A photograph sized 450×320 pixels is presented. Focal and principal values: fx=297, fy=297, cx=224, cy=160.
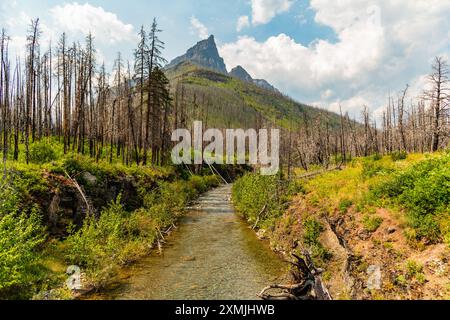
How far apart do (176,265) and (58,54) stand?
30.5 metres

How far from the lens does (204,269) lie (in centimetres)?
1366

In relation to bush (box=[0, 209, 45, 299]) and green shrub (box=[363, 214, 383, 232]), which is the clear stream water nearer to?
bush (box=[0, 209, 45, 299])

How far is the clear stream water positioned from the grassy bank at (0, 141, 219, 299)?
1.15 m

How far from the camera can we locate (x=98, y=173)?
1938 cm

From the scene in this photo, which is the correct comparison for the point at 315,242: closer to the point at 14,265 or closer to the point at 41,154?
the point at 14,265

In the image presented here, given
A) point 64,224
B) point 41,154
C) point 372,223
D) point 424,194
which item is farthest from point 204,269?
point 41,154

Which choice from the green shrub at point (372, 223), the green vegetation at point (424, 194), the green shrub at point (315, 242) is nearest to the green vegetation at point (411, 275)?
the green vegetation at point (424, 194)

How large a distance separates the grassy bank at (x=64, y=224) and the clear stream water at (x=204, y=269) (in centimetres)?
115

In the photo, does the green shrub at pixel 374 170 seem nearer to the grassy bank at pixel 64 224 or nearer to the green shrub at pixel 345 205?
the green shrub at pixel 345 205

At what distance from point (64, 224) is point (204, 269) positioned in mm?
7278

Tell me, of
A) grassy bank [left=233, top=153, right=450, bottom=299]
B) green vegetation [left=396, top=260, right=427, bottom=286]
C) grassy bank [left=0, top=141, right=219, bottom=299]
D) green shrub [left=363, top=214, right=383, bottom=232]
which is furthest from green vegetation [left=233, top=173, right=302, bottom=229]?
green vegetation [left=396, top=260, right=427, bottom=286]

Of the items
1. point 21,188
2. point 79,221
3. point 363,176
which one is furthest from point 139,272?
point 363,176

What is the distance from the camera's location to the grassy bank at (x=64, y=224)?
Result: 30.8 feet

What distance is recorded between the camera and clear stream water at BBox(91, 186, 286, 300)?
11.0 metres
